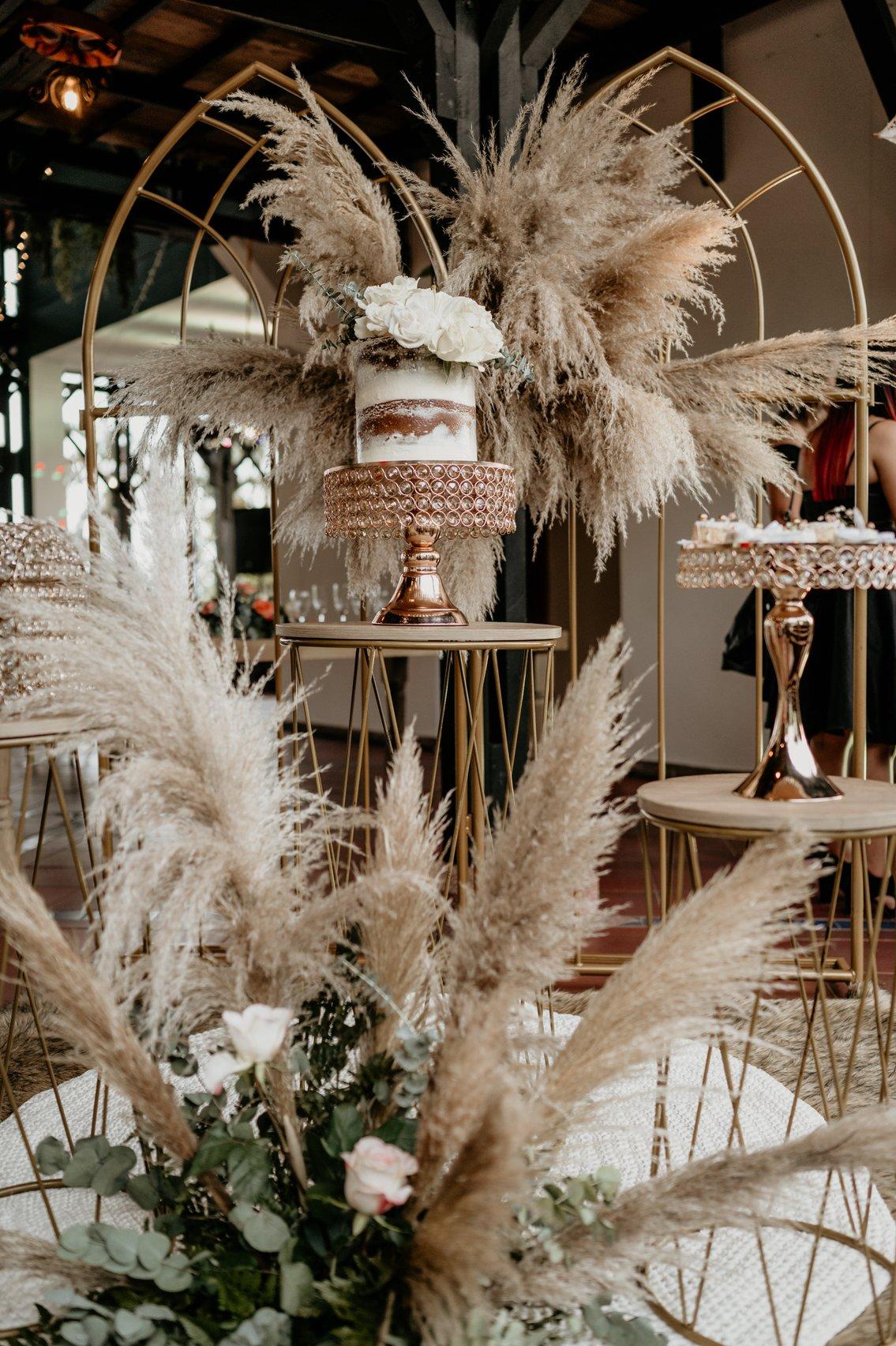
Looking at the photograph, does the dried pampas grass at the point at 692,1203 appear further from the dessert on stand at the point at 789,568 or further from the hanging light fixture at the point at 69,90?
the hanging light fixture at the point at 69,90

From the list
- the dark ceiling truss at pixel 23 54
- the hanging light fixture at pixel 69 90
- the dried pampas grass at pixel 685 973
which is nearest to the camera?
the dried pampas grass at pixel 685 973

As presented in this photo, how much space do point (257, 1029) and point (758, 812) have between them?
651 millimetres

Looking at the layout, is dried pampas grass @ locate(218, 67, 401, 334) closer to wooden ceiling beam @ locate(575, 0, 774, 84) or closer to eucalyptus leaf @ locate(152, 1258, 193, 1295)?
eucalyptus leaf @ locate(152, 1258, 193, 1295)

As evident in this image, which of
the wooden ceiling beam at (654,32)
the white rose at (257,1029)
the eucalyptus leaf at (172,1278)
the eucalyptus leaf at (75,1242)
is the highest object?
the wooden ceiling beam at (654,32)

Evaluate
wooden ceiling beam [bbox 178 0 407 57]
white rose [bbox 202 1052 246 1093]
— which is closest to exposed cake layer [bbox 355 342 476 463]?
white rose [bbox 202 1052 246 1093]

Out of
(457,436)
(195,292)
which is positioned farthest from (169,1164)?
(195,292)

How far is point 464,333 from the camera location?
5.42 ft

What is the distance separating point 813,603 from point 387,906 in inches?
106

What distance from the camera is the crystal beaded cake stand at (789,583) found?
120 centimetres

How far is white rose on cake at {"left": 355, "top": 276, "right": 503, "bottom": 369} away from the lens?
5.41 ft

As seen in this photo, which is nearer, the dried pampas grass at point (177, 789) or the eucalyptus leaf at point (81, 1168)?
the dried pampas grass at point (177, 789)

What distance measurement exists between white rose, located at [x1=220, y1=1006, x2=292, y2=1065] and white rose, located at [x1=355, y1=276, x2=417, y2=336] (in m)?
1.23

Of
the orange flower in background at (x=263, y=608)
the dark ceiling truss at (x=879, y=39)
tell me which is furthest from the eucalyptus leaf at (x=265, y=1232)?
the orange flower in background at (x=263, y=608)

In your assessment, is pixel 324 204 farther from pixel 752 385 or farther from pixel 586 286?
pixel 752 385
